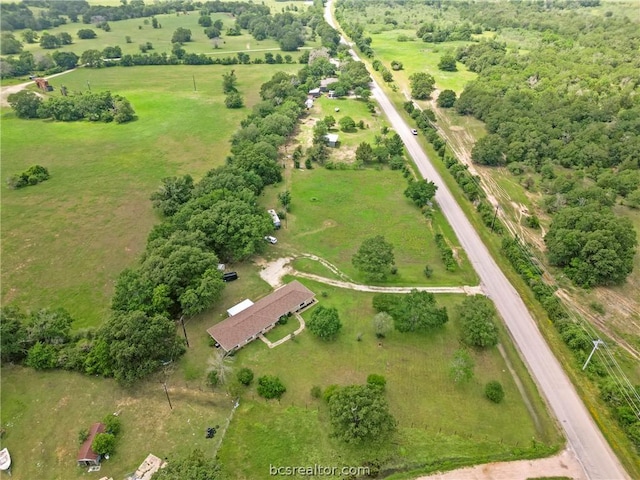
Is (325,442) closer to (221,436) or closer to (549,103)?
(221,436)

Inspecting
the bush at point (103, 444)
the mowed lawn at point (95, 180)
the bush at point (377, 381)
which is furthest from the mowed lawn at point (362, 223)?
the bush at point (103, 444)

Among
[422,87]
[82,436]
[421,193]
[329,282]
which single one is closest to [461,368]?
[329,282]

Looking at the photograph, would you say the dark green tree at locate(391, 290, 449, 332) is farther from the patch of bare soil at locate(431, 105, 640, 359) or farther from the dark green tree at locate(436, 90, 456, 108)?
Result: the dark green tree at locate(436, 90, 456, 108)

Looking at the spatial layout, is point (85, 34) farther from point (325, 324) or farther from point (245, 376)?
point (245, 376)

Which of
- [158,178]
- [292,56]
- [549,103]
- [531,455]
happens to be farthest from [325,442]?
[292,56]

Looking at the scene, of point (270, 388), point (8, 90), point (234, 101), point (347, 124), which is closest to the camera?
point (270, 388)

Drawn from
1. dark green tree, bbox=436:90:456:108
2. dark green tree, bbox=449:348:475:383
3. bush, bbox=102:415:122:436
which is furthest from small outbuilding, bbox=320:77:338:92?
bush, bbox=102:415:122:436
